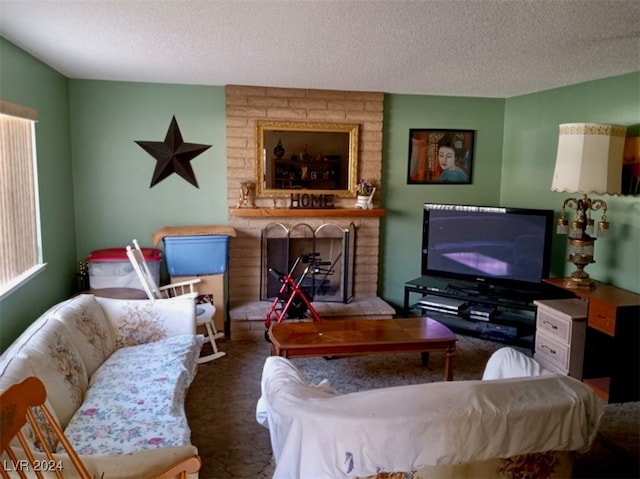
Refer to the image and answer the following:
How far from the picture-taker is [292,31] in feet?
8.65

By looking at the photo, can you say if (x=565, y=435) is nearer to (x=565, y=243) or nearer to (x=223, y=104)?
(x=565, y=243)

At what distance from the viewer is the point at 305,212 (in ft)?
15.3

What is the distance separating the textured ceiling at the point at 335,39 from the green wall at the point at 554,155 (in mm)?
226

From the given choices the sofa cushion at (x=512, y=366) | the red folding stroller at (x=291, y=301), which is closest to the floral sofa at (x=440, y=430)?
the sofa cushion at (x=512, y=366)

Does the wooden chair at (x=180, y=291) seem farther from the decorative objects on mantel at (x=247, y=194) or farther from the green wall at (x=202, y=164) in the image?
the decorative objects on mantel at (x=247, y=194)

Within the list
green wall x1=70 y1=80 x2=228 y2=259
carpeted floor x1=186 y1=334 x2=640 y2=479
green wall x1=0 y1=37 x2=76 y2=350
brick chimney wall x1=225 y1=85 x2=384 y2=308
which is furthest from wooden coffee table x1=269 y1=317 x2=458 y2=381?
green wall x1=70 y1=80 x2=228 y2=259

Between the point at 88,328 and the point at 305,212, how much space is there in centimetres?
225

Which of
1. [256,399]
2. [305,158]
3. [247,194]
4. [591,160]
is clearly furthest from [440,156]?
[256,399]

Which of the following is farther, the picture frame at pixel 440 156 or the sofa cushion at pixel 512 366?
the picture frame at pixel 440 156

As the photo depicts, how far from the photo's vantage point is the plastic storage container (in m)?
4.10

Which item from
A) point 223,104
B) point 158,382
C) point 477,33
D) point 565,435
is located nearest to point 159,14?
point 477,33

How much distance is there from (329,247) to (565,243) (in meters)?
2.11

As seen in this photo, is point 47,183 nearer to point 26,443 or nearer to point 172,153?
point 172,153

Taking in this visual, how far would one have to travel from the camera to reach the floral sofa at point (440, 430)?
1.55 metres
